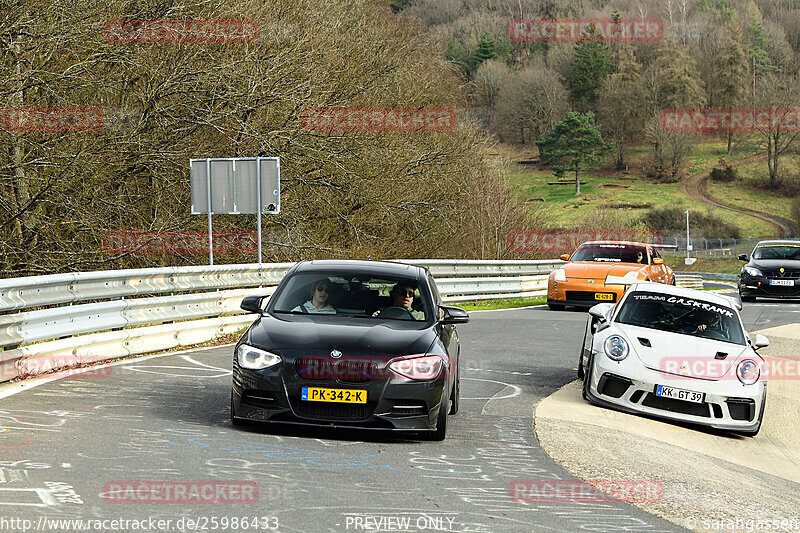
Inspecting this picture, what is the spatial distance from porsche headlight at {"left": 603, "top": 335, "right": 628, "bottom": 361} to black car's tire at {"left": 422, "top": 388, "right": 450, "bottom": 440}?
2.98m

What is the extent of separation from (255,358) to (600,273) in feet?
50.6

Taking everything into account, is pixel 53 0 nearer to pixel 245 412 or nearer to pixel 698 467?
pixel 245 412

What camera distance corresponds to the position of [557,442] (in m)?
8.11

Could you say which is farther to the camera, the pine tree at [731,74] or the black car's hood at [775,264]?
the pine tree at [731,74]

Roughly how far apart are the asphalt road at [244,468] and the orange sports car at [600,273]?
11.9 meters

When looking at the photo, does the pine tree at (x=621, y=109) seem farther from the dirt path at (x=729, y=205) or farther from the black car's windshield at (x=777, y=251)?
the black car's windshield at (x=777, y=251)

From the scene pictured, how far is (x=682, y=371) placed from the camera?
10094 millimetres

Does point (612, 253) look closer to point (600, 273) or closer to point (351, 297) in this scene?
point (600, 273)

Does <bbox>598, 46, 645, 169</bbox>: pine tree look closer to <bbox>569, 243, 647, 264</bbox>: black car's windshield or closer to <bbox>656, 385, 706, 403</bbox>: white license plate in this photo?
<bbox>569, 243, 647, 264</bbox>: black car's windshield

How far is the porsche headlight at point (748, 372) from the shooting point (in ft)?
33.0

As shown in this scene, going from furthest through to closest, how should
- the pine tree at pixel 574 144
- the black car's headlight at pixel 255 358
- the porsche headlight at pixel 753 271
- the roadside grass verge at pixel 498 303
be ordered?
the pine tree at pixel 574 144, the porsche headlight at pixel 753 271, the roadside grass verge at pixel 498 303, the black car's headlight at pixel 255 358

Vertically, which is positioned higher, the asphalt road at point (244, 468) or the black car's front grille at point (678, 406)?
the asphalt road at point (244, 468)

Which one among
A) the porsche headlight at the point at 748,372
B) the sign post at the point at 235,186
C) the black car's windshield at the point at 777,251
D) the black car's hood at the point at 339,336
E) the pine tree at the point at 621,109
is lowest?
the black car's windshield at the point at 777,251

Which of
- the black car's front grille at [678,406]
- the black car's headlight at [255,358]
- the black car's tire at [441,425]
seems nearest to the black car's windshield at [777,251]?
the black car's front grille at [678,406]
